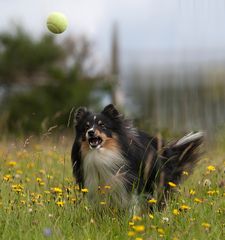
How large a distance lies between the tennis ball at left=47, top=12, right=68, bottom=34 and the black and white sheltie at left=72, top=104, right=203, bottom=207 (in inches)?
33.4

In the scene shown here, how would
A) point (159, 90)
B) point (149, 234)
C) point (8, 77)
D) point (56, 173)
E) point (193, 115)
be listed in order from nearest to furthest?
point (149, 234), point (56, 173), point (193, 115), point (159, 90), point (8, 77)

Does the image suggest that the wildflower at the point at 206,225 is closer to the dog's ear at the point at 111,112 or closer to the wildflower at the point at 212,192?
the wildflower at the point at 212,192

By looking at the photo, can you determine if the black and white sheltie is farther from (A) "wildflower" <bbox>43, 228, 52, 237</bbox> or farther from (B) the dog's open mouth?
(A) "wildflower" <bbox>43, 228, 52, 237</bbox>

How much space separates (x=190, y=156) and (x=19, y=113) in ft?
57.8

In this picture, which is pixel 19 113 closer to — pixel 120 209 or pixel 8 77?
pixel 8 77

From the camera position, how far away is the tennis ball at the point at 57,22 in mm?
6176

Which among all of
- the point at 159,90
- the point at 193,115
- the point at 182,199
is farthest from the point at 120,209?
the point at 159,90

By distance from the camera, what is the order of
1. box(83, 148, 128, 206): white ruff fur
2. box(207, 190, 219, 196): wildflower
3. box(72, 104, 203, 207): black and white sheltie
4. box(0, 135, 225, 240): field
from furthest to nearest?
box(83, 148, 128, 206): white ruff fur < box(72, 104, 203, 207): black and white sheltie < box(207, 190, 219, 196): wildflower < box(0, 135, 225, 240): field

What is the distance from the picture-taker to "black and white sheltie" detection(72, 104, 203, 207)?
221 inches

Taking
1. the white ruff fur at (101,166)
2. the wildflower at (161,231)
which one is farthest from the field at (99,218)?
the white ruff fur at (101,166)

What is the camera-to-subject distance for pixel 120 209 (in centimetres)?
533

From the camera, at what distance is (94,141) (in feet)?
18.9

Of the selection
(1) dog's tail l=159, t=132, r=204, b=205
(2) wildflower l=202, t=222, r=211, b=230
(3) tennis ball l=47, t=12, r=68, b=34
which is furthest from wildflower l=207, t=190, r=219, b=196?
(3) tennis ball l=47, t=12, r=68, b=34

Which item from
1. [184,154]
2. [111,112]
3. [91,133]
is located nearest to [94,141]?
[91,133]
